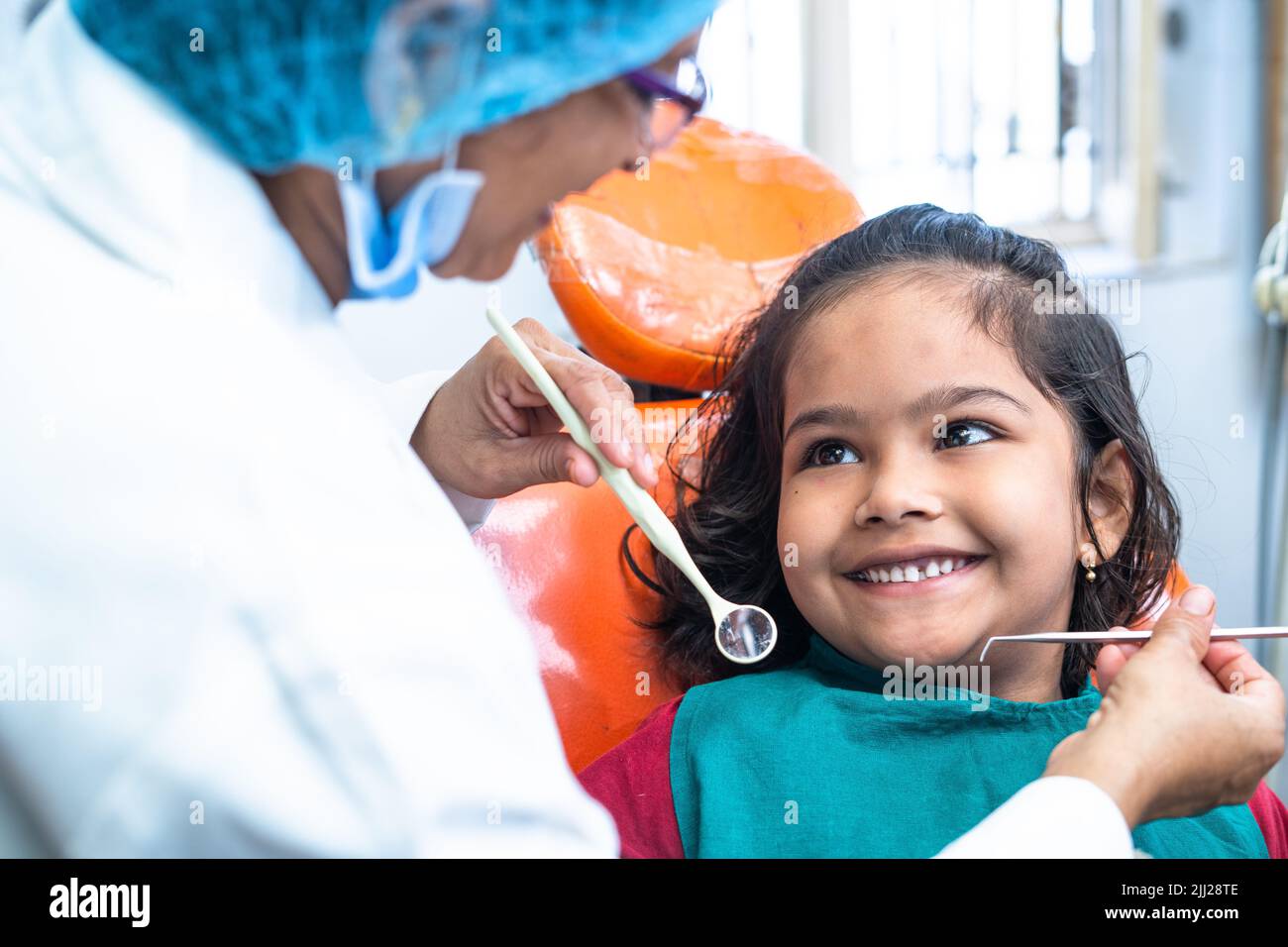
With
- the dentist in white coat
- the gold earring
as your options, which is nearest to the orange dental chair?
the gold earring

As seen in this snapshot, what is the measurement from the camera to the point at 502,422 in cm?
92

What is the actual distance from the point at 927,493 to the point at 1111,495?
0.22 m

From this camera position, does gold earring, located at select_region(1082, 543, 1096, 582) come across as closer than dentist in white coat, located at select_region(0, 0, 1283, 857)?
No

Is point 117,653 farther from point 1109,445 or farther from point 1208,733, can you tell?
point 1109,445

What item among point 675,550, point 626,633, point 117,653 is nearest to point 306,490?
point 117,653

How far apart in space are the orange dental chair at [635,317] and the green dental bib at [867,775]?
0.40 feet

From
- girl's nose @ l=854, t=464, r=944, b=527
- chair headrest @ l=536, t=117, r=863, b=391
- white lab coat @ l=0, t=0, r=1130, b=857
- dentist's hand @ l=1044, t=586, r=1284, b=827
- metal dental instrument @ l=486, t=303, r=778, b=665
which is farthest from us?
chair headrest @ l=536, t=117, r=863, b=391

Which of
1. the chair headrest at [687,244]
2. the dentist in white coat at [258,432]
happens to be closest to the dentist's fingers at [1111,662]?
the dentist in white coat at [258,432]

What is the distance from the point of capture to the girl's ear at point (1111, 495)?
0.98 metres

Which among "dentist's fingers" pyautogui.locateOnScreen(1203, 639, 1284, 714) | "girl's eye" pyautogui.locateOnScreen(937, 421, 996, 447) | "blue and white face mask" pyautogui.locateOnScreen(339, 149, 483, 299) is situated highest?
"blue and white face mask" pyautogui.locateOnScreen(339, 149, 483, 299)

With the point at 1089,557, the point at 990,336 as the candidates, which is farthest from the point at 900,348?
the point at 1089,557

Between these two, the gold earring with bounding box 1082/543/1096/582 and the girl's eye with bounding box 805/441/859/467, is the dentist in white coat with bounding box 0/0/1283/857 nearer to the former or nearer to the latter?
the girl's eye with bounding box 805/441/859/467

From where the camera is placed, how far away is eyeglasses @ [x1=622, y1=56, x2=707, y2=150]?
522mm

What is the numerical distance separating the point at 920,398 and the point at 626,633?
333 millimetres
